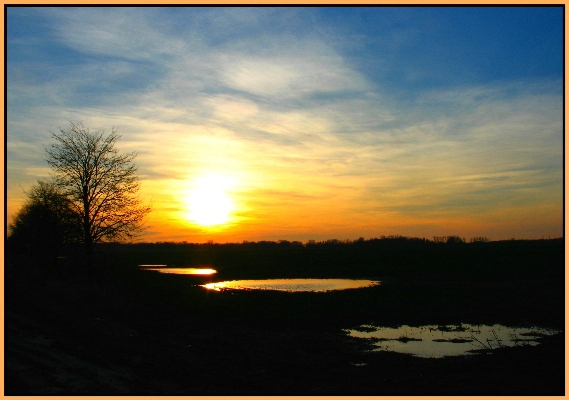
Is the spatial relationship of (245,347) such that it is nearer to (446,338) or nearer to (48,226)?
(446,338)

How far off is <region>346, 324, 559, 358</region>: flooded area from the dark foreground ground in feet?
3.59

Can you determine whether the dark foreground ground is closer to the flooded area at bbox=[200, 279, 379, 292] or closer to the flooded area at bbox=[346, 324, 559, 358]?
the flooded area at bbox=[346, 324, 559, 358]

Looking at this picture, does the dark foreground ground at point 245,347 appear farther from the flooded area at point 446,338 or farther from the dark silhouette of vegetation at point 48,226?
the dark silhouette of vegetation at point 48,226

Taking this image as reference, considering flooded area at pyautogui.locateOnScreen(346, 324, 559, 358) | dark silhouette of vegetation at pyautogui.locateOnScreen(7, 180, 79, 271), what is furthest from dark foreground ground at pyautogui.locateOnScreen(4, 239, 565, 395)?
dark silhouette of vegetation at pyautogui.locateOnScreen(7, 180, 79, 271)

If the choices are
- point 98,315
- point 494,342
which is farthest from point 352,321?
point 98,315

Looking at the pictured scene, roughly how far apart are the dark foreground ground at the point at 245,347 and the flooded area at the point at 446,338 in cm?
109

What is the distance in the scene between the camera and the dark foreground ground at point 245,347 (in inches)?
498

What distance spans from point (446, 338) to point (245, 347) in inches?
353

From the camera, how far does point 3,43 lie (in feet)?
38.2

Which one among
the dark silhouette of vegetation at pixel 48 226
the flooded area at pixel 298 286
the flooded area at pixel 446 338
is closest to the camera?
the flooded area at pixel 446 338

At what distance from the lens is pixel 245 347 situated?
18.5m

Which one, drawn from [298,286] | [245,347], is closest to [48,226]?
[298,286]

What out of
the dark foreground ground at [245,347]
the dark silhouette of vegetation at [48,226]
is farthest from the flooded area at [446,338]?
the dark silhouette of vegetation at [48,226]

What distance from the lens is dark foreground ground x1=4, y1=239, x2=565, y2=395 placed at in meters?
12.7
